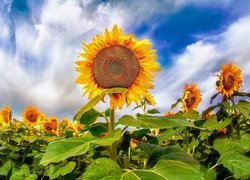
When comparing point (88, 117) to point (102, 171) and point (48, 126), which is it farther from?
point (48, 126)

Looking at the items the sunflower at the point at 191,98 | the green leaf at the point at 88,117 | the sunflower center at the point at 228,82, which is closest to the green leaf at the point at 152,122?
the green leaf at the point at 88,117

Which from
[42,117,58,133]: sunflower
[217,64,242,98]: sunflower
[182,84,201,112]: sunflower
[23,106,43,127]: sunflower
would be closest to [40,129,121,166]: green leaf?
[217,64,242,98]: sunflower

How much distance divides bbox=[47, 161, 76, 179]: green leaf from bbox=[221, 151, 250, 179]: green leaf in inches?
46.9

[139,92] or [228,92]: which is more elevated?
[228,92]

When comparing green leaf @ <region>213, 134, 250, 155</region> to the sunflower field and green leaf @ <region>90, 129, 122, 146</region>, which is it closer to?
the sunflower field

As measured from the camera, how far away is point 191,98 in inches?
213

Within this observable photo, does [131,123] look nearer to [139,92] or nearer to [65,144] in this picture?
[65,144]

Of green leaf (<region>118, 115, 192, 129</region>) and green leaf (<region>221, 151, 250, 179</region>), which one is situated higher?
green leaf (<region>118, 115, 192, 129</region>)

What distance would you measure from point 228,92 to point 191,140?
619mm

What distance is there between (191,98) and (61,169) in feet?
8.17

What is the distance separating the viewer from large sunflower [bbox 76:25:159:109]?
9.01 ft

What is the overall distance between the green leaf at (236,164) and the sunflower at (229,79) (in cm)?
147

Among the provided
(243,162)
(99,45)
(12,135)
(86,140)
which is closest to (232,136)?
(243,162)

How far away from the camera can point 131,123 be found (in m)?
2.16
